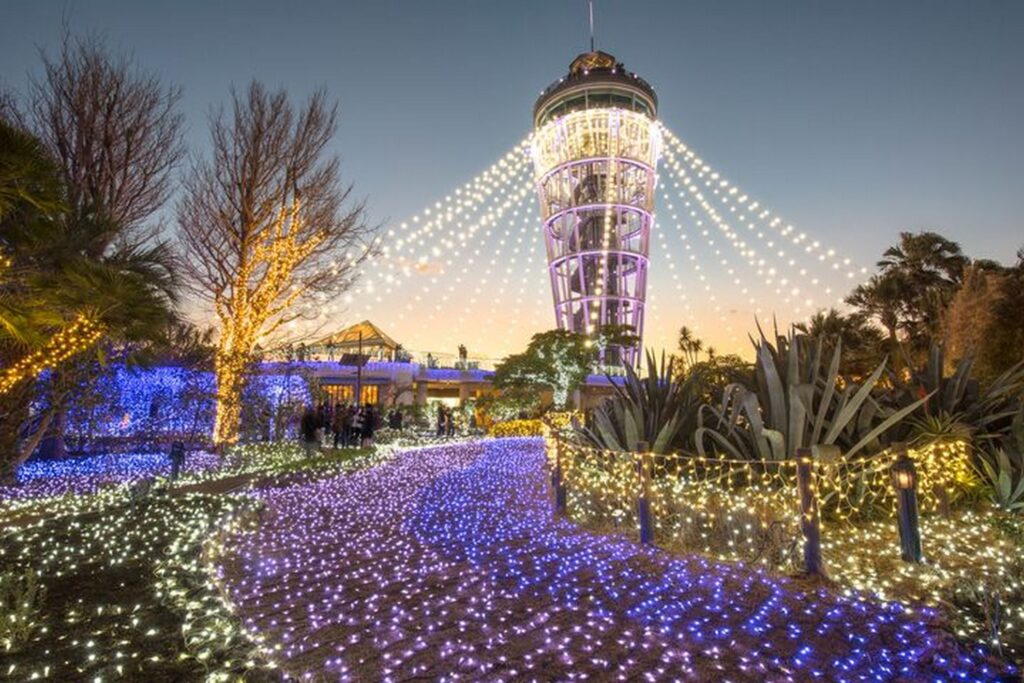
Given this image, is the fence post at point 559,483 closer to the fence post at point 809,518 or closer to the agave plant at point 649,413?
the agave plant at point 649,413

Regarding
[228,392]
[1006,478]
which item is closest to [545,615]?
[1006,478]

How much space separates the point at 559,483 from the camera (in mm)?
6895

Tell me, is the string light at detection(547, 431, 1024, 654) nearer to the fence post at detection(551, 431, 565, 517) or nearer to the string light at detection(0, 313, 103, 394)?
the fence post at detection(551, 431, 565, 517)

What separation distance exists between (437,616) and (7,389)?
690 cm

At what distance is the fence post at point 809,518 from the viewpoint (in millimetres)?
4223

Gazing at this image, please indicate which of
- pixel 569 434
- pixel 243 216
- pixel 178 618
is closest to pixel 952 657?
pixel 178 618

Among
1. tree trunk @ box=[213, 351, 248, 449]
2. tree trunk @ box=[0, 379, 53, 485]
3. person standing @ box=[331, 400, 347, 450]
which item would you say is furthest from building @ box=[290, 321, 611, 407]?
tree trunk @ box=[0, 379, 53, 485]

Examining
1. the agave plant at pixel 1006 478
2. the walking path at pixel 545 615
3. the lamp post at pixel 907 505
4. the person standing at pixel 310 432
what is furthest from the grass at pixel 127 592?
the agave plant at pixel 1006 478

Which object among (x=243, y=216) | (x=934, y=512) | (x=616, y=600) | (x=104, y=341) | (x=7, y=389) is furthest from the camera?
(x=243, y=216)

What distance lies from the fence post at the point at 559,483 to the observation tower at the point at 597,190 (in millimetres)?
37084

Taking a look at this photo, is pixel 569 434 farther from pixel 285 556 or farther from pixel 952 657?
pixel 952 657

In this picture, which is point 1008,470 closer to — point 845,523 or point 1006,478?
point 1006,478

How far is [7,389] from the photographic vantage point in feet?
23.1

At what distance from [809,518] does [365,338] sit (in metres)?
45.3
